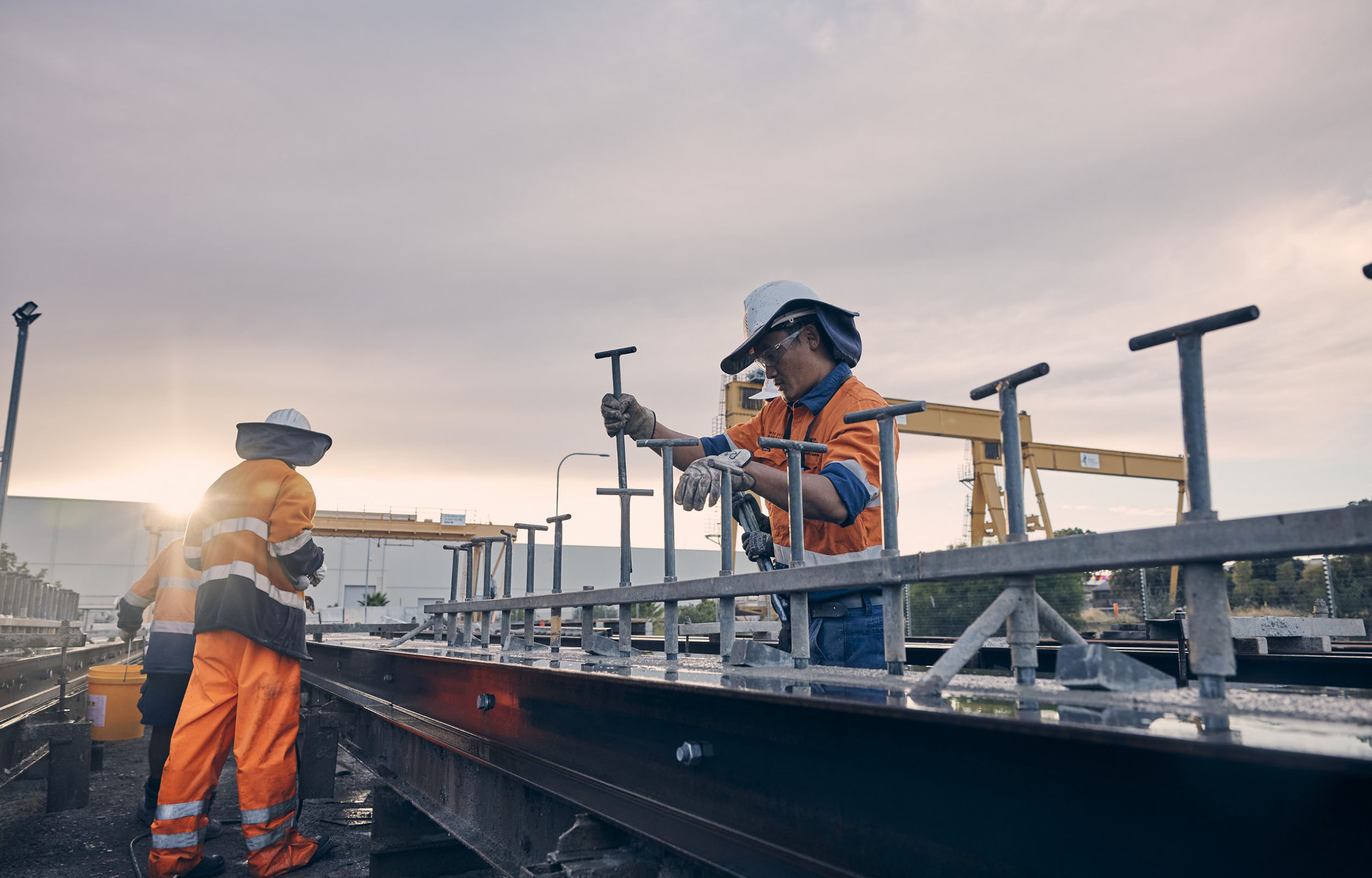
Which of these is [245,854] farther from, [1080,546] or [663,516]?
[1080,546]

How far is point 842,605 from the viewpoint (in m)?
2.77

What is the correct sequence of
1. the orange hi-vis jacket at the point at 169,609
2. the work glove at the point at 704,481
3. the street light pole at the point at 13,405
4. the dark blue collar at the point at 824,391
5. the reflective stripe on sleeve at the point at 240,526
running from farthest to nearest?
the street light pole at the point at 13,405
the orange hi-vis jacket at the point at 169,609
the reflective stripe on sleeve at the point at 240,526
the dark blue collar at the point at 824,391
the work glove at the point at 704,481

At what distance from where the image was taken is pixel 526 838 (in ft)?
9.55

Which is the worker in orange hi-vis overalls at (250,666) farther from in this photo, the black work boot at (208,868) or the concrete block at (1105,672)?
the concrete block at (1105,672)

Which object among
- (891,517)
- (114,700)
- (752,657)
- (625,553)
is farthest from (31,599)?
(891,517)

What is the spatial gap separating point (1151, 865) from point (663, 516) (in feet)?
5.55

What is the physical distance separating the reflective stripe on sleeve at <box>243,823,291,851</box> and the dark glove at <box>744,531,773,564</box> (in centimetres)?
302

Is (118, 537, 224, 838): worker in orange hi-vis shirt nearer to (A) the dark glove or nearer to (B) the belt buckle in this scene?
(A) the dark glove

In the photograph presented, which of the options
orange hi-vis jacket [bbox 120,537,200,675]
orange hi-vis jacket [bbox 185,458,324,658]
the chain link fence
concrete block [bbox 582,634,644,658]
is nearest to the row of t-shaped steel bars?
concrete block [bbox 582,634,644,658]

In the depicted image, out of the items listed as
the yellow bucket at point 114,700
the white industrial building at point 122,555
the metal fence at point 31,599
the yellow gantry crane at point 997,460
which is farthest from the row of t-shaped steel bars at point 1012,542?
the white industrial building at point 122,555

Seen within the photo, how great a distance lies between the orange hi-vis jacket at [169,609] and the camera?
5586mm

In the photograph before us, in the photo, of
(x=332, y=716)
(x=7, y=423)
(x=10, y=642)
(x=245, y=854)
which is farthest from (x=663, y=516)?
(x=7, y=423)

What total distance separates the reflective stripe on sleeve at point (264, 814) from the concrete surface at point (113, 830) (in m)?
0.38

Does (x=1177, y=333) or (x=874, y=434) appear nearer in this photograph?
(x=1177, y=333)
